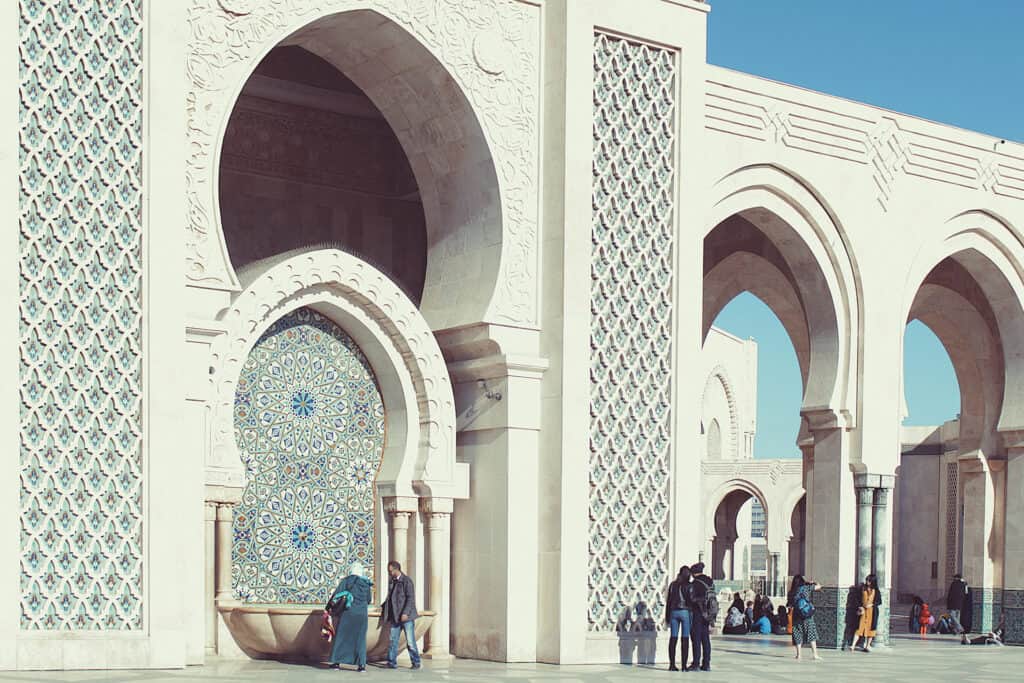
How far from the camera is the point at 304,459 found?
9945 millimetres

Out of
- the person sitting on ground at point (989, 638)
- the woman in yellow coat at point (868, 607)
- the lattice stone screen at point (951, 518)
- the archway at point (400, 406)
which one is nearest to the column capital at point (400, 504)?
the archway at point (400, 406)

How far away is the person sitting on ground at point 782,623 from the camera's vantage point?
15102 millimetres

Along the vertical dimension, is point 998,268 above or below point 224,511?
above

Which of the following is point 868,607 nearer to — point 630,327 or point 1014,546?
point 1014,546

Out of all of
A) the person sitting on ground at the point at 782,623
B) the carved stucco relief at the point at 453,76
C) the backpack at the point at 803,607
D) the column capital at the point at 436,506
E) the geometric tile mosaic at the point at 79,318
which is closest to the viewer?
the geometric tile mosaic at the point at 79,318

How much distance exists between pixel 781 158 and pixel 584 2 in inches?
107

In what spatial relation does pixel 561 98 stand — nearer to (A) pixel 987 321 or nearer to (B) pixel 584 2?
(B) pixel 584 2

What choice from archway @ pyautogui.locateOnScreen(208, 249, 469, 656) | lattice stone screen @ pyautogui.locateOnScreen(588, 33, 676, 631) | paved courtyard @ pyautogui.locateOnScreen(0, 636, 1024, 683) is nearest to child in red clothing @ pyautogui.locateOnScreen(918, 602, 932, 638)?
paved courtyard @ pyautogui.locateOnScreen(0, 636, 1024, 683)

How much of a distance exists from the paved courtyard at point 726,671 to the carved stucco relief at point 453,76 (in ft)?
6.84

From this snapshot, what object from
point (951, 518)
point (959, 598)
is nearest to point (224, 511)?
point (959, 598)

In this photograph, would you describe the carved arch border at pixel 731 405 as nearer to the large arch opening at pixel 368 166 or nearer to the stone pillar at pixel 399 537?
the large arch opening at pixel 368 166

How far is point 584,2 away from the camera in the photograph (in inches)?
405

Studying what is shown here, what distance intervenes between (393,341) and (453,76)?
5.47 ft

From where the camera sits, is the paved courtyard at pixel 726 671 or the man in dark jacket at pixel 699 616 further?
the man in dark jacket at pixel 699 616
